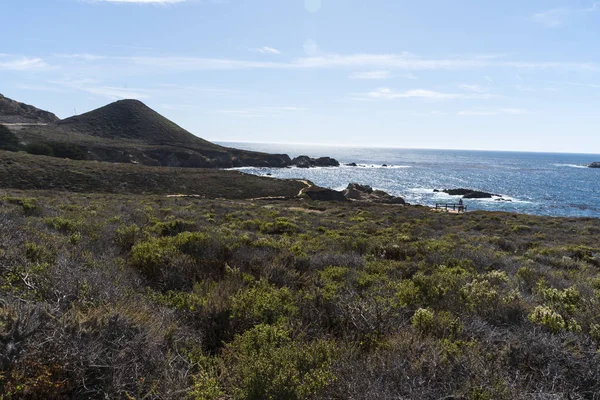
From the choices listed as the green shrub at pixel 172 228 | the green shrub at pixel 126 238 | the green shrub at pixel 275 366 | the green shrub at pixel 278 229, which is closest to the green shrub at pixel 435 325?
the green shrub at pixel 275 366

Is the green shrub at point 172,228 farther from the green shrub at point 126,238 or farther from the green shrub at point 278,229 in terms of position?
the green shrub at point 278,229

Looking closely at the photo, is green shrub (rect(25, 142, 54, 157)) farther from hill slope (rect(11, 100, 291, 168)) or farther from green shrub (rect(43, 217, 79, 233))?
green shrub (rect(43, 217, 79, 233))

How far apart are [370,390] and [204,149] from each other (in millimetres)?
108987

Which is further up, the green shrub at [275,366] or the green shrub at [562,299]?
the green shrub at [275,366]

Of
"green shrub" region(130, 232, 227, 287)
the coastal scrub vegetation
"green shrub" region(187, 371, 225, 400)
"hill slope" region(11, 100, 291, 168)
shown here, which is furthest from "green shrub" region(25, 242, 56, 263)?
"hill slope" region(11, 100, 291, 168)

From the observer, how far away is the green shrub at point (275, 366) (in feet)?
9.96

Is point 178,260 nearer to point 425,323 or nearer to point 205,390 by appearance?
point 205,390

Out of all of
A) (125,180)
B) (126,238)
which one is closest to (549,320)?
(126,238)

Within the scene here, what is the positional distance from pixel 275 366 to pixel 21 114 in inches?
5642

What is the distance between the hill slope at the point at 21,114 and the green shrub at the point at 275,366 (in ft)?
403

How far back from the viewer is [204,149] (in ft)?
348

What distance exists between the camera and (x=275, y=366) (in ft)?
10.6

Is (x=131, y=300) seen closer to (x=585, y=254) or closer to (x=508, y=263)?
(x=508, y=263)

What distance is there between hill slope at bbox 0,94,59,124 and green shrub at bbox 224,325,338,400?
12290cm
